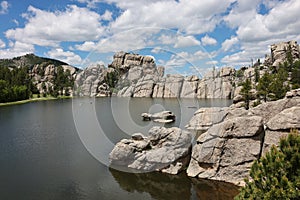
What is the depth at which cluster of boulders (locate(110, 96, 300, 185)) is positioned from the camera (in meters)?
26.1

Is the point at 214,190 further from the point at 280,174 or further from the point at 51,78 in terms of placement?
the point at 51,78

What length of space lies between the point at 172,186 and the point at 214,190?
13.7 ft

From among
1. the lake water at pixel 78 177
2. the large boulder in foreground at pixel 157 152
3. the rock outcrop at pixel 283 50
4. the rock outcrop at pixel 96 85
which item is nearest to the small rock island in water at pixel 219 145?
the large boulder in foreground at pixel 157 152

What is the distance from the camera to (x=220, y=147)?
2792 cm

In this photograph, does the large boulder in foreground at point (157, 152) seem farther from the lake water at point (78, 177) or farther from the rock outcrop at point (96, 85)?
the rock outcrop at point (96, 85)

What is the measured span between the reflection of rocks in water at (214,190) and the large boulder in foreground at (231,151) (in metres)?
0.91

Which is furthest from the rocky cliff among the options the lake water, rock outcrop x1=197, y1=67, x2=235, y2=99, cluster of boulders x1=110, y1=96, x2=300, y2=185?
cluster of boulders x1=110, y1=96, x2=300, y2=185

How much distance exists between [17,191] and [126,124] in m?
34.5

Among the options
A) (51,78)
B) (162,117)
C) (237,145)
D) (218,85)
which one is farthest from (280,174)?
(51,78)

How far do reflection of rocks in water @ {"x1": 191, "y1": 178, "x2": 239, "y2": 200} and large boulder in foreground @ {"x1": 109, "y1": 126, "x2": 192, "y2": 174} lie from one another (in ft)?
12.2

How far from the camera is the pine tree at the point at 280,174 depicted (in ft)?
40.8

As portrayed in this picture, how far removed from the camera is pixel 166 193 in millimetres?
24703

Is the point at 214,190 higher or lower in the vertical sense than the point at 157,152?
lower

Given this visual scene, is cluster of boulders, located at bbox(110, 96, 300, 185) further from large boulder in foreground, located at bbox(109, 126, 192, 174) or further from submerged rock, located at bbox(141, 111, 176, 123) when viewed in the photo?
submerged rock, located at bbox(141, 111, 176, 123)
